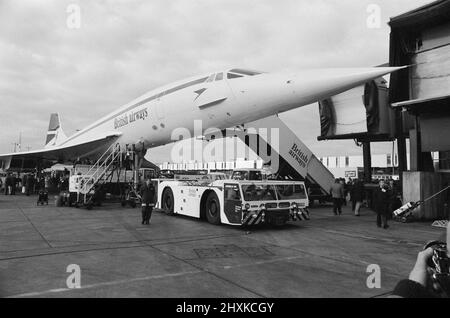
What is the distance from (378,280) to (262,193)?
5.40 m

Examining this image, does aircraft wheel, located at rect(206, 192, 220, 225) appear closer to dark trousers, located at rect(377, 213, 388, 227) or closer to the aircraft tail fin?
dark trousers, located at rect(377, 213, 388, 227)

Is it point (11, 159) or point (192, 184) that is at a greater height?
point (11, 159)

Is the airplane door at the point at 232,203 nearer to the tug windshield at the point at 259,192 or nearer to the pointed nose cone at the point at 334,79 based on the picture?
the tug windshield at the point at 259,192

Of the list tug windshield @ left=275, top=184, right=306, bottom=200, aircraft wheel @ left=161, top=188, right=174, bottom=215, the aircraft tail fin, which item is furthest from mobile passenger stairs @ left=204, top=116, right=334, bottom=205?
the aircraft tail fin

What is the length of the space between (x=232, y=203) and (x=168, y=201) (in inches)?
168

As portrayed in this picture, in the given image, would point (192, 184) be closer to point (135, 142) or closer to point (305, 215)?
point (305, 215)

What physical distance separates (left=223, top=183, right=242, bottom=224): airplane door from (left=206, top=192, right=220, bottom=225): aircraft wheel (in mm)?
572

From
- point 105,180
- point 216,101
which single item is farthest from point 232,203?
point 105,180

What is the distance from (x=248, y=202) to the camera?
10250 millimetres

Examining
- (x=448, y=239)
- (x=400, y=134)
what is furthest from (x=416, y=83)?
(x=448, y=239)

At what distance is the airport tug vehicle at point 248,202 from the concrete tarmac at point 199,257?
37 cm

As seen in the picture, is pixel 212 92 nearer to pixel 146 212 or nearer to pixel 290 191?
pixel 290 191

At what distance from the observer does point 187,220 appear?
41.4 ft

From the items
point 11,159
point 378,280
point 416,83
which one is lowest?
point 378,280
